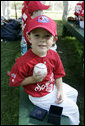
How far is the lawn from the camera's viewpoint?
2654 mm

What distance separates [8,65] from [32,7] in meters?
1.83

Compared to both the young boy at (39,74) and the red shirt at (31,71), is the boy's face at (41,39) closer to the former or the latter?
the young boy at (39,74)

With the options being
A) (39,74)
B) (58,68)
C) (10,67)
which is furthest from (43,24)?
(10,67)

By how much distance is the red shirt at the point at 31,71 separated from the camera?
1562mm

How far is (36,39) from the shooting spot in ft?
4.76

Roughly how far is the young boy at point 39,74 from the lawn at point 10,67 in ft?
3.09

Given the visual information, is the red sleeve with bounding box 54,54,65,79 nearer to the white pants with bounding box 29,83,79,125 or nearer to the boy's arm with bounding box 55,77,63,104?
the boy's arm with bounding box 55,77,63,104

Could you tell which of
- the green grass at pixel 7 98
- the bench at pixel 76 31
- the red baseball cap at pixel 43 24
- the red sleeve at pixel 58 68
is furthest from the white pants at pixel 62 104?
the bench at pixel 76 31

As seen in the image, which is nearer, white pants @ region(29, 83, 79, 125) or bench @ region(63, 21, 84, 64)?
white pants @ region(29, 83, 79, 125)

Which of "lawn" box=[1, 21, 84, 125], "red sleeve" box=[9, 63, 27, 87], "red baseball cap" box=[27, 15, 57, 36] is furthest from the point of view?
"lawn" box=[1, 21, 84, 125]

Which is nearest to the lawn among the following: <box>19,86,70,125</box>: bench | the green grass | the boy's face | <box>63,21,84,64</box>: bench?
the green grass


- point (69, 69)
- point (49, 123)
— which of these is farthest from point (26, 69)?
point (69, 69)

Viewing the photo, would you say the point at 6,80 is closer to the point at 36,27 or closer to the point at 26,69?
the point at 26,69

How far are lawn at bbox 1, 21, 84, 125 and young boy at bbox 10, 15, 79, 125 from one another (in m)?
0.94
